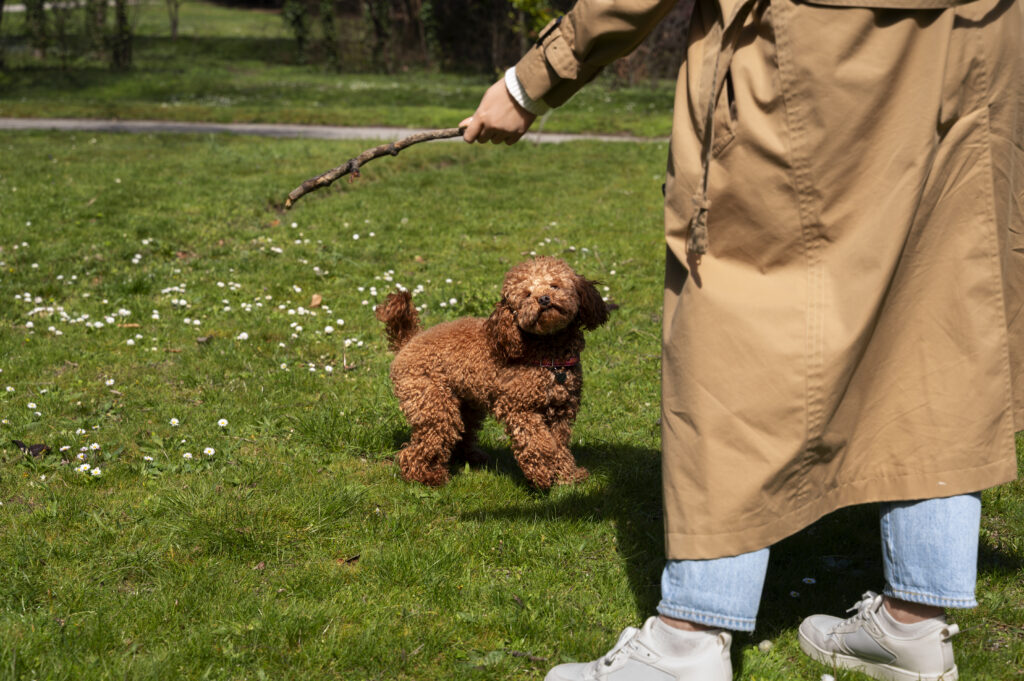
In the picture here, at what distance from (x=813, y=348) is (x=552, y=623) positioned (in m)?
1.38

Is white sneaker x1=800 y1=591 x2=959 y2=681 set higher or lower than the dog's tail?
lower

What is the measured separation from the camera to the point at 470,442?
4414 mm

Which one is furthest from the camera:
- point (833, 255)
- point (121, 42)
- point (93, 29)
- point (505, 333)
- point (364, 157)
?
point (93, 29)

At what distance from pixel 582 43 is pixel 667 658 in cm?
163

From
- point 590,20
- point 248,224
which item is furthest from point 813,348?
point 248,224

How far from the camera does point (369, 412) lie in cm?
488

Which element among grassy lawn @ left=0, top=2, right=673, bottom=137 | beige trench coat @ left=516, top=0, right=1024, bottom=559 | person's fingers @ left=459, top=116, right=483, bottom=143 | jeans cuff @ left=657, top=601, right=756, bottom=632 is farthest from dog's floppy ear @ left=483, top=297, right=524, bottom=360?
grassy lawn @ left=0, top=2, right=673, bottom=137

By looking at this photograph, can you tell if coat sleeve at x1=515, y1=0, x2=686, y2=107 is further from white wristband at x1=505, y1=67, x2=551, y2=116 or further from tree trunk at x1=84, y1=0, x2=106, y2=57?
tree trunk at x1=84, y1=0, x2=106, y2=57

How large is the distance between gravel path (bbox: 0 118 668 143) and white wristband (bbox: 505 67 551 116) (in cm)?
1280

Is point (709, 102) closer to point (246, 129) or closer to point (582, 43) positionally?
point (582, 43)

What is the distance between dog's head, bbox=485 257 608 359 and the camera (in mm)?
3689

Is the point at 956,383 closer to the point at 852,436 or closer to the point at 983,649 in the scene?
the point at 852,436

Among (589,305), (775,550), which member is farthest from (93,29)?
(775,550)

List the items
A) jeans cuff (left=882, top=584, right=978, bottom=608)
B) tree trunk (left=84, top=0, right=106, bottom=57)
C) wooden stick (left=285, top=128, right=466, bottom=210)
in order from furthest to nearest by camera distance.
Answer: tree trunk (left=84, top=0, right=106, bottom=57), wooden stick (left=285, top=128, right=466, bottom=210), jeans cuff (left=882, top=584, right=978, bottom=608)
